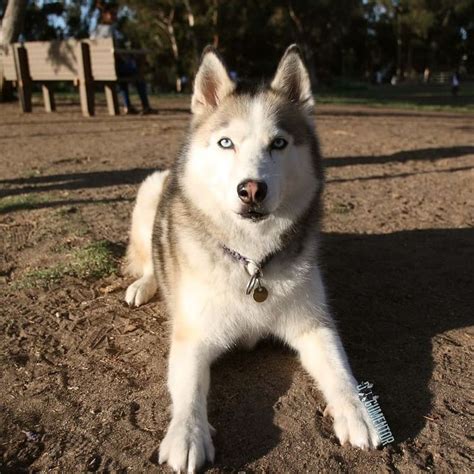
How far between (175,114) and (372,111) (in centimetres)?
640

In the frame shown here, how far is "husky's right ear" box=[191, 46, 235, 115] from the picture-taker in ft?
9.44

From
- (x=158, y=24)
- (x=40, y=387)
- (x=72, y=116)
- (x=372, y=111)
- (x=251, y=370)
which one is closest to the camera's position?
(x=40, y=387)

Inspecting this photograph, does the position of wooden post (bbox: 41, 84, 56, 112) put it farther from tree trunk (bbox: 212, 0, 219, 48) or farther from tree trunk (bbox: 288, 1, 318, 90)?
tree trunk (bbox: 288, 1, 318, 90)

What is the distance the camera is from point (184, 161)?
9.62 feet

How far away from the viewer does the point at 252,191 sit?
2.35 meters

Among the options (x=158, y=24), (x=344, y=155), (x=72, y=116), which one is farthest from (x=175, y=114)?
(x=158, y=24)

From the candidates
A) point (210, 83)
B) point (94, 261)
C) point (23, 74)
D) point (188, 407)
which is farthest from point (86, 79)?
point (188, 407)

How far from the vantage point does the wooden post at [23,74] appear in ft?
38.1

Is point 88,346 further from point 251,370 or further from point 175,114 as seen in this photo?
point 175,114

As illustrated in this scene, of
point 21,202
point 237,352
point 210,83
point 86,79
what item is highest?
point 210,83

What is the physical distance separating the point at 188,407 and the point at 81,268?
6.51 ft

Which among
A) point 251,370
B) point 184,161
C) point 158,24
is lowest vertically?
point 251,370

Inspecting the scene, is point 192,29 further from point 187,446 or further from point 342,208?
point 187,446

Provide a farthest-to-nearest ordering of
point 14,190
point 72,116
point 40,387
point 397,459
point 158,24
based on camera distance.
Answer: point 158,24, point 72,116, point 14,190, point 40,387, point 397,459
